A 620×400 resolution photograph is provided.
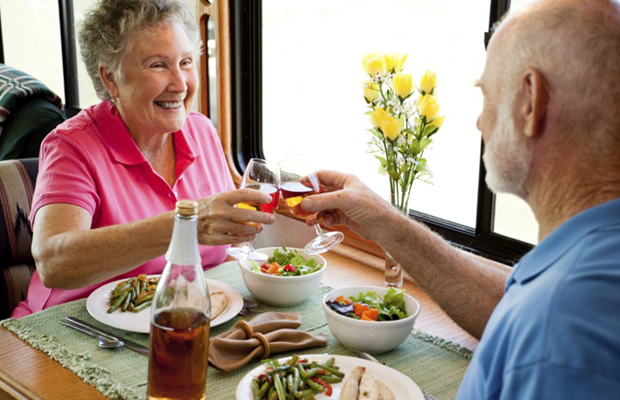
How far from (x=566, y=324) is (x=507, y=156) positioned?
0.33 metres

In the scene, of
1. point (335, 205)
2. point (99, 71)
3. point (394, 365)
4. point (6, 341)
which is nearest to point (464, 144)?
point (335, 205)

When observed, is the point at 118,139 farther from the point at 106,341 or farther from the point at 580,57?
the point at 580,57

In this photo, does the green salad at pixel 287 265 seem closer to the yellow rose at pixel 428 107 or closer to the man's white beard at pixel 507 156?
the yellow rose at pixel 428 107

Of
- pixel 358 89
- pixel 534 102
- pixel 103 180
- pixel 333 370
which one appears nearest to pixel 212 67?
pixel 358 89

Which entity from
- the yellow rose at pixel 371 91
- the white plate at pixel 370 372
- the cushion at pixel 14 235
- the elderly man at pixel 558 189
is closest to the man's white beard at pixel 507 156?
the elderly man at pixel 558 189

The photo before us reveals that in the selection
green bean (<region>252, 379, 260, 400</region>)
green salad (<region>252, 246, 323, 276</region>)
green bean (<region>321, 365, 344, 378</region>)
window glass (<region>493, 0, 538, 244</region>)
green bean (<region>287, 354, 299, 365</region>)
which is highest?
window glass (<region>493, 0, 538, 244</region>)

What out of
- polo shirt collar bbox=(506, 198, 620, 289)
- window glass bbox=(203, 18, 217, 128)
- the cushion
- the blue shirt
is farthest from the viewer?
window glass bbox=(203, 18, 217, 128)

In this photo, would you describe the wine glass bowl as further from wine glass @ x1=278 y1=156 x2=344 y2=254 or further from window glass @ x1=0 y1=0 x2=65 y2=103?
window glass @ x1=0 y1=0 x2=65 y2=103

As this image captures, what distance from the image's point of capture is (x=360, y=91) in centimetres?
259

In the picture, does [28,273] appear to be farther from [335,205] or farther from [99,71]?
[335,205]

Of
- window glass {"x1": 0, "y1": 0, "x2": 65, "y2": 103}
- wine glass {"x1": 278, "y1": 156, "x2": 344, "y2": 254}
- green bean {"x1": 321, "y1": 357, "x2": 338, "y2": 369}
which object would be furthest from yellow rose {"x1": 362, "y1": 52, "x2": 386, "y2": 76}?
window glass {"x1": 0, "y1": 0, "x2": 65, "y2": 103}

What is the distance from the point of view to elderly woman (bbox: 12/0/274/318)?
Result: 1.77m

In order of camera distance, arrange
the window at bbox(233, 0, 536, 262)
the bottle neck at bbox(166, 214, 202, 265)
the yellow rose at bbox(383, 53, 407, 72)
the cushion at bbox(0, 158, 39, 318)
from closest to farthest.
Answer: the bottle neck at bbox(166, 214, 202, 265) → the yellow rose at bbox(383, 53, 407, 72) → the window at bbox(233, 0, 536, 262) → the cushion at bbox(0, 158, 39, 318)

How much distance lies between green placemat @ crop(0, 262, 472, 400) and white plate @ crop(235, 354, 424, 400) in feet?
0.20
